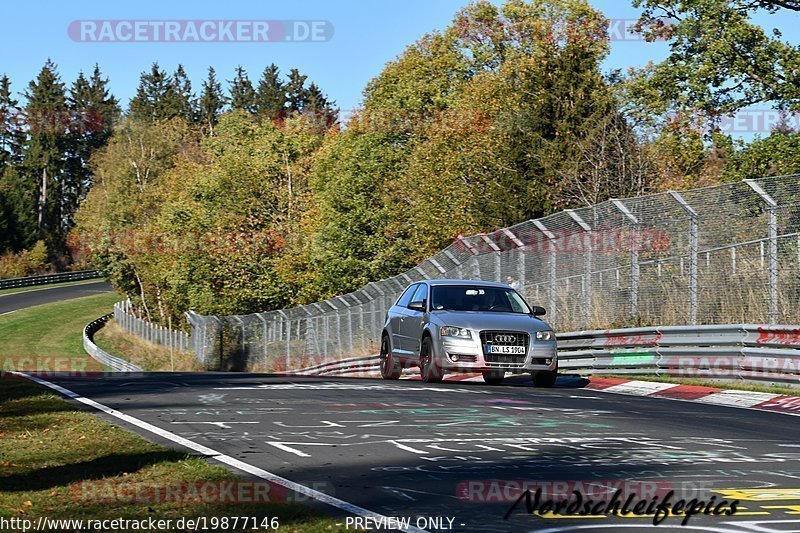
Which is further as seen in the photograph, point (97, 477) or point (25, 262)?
point (25, 262)

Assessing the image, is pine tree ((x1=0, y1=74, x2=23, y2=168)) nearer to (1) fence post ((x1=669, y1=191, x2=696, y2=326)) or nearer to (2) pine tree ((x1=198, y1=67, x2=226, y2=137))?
(2) pine tree ((x1=198, y1=67, x2=226, y2=137))

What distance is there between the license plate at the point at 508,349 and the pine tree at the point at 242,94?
12867cm

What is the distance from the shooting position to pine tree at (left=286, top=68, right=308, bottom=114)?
5655 inches

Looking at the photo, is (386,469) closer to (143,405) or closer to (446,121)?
(143,405)

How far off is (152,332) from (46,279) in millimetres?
42859

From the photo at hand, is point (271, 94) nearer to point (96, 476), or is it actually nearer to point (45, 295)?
point (45, 295)

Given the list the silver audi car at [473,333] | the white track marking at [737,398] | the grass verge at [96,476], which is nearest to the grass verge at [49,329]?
the silver audi car at [473,333]

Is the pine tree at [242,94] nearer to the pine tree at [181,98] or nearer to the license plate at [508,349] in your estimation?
the pine tree at [181,98]

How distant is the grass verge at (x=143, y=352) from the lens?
2549 inches

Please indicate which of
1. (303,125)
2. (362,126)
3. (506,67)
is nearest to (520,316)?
(362,126)

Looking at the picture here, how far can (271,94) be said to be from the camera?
141375mm

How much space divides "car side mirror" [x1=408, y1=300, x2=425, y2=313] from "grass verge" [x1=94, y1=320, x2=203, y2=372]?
4021 cm

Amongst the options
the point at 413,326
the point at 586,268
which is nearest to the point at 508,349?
the point at 413,326

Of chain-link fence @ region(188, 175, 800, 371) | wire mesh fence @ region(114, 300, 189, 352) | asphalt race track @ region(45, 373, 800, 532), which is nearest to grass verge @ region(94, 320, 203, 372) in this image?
wire mesh fence @ region(114, 300, 189, 352)
